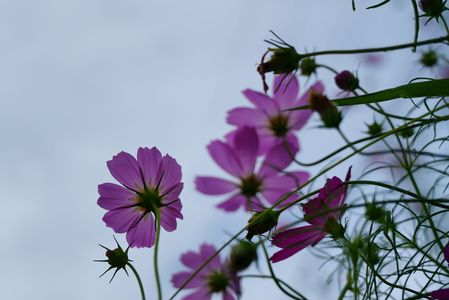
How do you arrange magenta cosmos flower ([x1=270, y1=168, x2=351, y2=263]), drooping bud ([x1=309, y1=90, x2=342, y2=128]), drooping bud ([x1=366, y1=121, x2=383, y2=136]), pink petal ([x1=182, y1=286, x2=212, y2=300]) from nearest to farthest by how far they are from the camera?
magenta cosmos flower ([x1=270, y1=168, x2=351, y2=263])
drooping bud ([x1=309, y1=90, x2=342, y2=128])
drooping bud ([x1=366, y1=121, x2=383, y2=136])
pink petal ([x1=182, y1=286, x2=212, y2=300])

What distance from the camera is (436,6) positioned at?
53cm

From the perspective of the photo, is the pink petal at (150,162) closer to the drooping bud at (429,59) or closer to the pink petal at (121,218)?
the pink petal at (121,218)

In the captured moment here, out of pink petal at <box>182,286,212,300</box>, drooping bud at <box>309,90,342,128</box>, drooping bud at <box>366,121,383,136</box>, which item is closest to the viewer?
drooping bud at <box>309,90,342,128</box>

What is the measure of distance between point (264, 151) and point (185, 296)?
0.23 m

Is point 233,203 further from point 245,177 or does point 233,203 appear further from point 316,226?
point 316,226

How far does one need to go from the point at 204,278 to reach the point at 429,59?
43cm

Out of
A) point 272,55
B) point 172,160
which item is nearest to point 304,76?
point 272,55

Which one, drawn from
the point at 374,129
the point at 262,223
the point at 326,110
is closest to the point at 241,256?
the point at 262,223

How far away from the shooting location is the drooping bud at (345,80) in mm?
635

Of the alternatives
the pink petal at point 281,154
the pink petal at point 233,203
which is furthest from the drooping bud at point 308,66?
the pink petal at point 233,203

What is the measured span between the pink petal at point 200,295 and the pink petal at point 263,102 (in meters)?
0.28

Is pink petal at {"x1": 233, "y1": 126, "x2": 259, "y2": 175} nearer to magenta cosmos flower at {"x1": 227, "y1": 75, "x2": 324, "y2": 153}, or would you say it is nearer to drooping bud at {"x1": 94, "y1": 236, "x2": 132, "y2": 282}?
magenta cosmos flower at {"x1": 227, "y1": 75, "x2": 324, "y2": 153}

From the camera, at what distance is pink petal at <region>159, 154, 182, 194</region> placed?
508 mm

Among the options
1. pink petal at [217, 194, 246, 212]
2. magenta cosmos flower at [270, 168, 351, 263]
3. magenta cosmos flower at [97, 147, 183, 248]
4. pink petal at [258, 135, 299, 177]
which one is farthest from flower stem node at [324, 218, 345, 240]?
pink petal at [217, 194, 246, 212]
